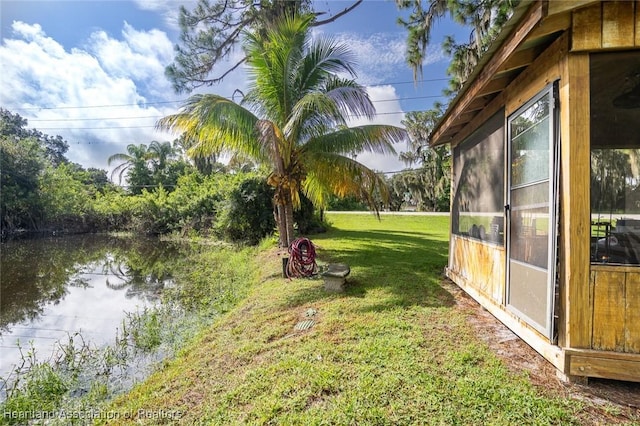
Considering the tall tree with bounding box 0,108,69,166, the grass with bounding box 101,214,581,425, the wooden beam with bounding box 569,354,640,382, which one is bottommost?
the grass with bounding box 101,214,581,425

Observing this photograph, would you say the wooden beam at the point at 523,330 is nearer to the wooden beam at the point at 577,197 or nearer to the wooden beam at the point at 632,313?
the wooden beam at the point at 577,197

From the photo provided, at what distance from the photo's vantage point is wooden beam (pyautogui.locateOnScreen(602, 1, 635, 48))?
2.45 m

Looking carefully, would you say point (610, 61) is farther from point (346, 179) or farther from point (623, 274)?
point (346, 179)

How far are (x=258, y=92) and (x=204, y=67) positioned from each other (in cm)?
586

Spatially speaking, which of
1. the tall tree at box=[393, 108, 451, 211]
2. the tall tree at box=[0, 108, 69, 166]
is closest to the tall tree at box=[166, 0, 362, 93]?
the tall tree at box=[393, 108, 451, 211]

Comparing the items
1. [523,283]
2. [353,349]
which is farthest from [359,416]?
[523,283]

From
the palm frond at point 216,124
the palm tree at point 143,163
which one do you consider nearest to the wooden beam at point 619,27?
the palm frond at point 216,124

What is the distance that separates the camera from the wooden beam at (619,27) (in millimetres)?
2453

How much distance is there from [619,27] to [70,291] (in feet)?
37.2

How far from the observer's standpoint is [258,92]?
9.12 metres

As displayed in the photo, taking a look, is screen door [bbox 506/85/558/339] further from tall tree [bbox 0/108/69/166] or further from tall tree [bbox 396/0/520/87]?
tall tree [bbox 0/108/69/166]

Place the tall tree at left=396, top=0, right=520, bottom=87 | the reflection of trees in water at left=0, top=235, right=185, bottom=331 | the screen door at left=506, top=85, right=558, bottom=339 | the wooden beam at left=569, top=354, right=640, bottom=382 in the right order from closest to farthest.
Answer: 1. the wooden beam at left=569, top=354, right=640, bottom=382
2. the screen door at left=506, top=85, right=558, bottom=339
3. the reflection of trees in water at left=0, top=235, right=185, bottom=331
4. the tall tree at left=396, top=0, right=520, bottom=87

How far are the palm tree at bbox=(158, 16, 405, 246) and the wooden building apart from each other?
16.7ft

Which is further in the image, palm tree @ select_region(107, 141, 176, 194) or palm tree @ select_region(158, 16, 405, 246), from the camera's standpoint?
palm tree @ select_region(107, 141, 176, 194)
